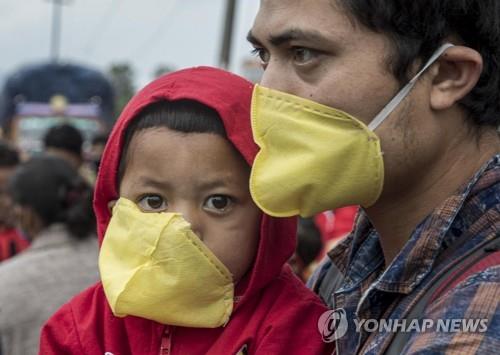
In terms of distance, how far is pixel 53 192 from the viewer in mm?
4199

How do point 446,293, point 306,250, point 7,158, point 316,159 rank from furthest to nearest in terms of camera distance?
1. point 7,158
2. point 306,250
3. point 316,159
4. point 446,293

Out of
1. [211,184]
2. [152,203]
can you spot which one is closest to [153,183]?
[152,203]

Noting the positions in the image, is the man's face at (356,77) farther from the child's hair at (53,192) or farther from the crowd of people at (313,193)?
the child's hair at (53,192)

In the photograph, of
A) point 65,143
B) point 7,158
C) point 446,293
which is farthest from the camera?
point 65,143

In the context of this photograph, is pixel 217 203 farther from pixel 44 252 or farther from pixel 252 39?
pixel 44 252

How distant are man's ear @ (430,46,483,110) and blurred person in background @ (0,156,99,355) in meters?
2.18

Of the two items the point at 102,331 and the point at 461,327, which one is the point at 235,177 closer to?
the point at 102,331

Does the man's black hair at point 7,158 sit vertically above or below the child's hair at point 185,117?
below

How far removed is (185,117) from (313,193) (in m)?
0.48

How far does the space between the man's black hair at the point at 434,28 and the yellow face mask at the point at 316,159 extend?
1.7 inches

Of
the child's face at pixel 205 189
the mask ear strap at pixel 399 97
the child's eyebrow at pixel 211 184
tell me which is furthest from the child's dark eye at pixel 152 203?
the mask ear strap at pixel 399 97

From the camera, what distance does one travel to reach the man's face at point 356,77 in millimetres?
1997

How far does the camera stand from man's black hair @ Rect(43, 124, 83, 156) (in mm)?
7855

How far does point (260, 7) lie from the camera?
2156 millimetres
